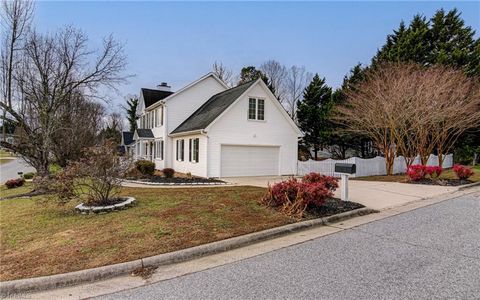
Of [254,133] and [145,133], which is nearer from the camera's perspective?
[254,133]

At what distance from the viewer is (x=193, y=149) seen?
1866cm

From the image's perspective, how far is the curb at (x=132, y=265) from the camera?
3877 millimetres

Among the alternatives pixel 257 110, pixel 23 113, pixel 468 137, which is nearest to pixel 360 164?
pixel 257 110

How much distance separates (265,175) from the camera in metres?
18.9

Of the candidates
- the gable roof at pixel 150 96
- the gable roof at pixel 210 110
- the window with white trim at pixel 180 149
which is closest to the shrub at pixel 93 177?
the gable roof at pixel 210 110

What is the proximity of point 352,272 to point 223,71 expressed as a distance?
37.8 metres

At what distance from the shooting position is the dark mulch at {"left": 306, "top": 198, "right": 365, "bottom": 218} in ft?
23.6

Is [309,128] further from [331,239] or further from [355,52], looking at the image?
[331,239]

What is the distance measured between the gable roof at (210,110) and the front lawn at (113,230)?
9.60 m

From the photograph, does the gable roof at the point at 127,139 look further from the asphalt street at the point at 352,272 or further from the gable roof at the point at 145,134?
the asphalt street at the point at 352,272

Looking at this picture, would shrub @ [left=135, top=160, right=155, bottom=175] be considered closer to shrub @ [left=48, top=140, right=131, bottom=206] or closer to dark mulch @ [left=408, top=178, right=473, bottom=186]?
shrub @ [left=48, top=140, right=131, bottom=206]

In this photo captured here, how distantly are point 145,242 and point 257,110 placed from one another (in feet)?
46.7

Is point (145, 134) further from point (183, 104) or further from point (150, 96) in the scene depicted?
point (183, 104)

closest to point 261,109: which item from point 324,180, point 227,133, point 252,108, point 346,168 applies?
point 252,108
